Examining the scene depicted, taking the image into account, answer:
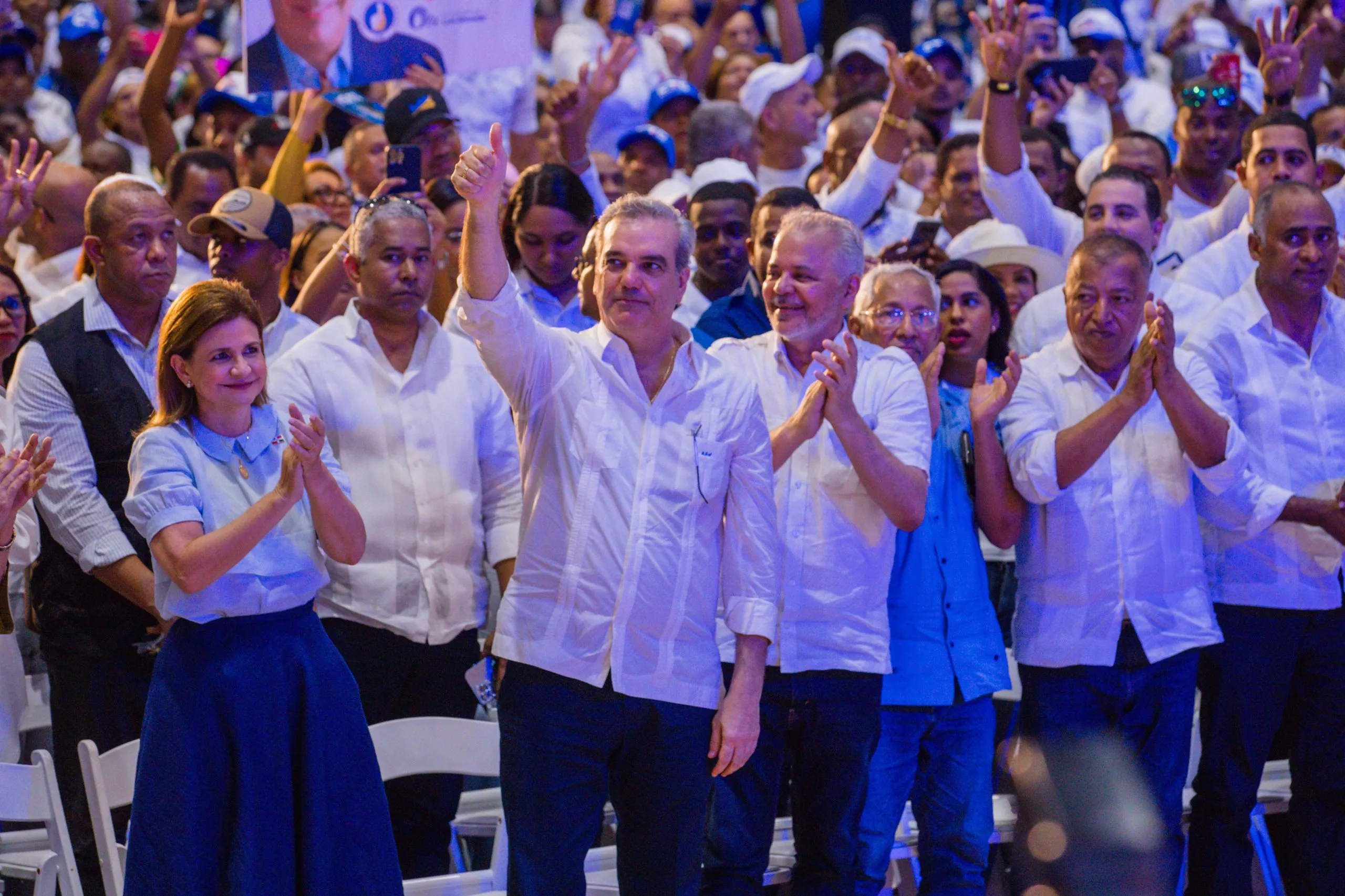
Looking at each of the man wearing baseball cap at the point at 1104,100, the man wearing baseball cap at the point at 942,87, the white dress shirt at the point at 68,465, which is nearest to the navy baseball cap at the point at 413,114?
the white dress shirt at the point at 68,465

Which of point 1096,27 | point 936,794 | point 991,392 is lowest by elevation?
point 936,794

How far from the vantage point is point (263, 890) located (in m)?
3.30

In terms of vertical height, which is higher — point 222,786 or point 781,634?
point 781,634

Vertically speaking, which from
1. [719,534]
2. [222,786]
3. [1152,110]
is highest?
[1152,110]

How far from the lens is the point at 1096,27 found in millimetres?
9070

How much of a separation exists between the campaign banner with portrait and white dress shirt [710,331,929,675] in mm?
2278

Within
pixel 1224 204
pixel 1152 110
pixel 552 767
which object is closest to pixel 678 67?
pixel 1152 110

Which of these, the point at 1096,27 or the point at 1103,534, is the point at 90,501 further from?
the point at 1096,27

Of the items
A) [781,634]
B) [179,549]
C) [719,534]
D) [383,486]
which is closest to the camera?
[179,549]

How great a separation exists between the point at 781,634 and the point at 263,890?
1.37 meters

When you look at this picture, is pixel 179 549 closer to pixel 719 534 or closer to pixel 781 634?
pixel 719 534

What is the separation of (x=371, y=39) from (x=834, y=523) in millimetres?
2874

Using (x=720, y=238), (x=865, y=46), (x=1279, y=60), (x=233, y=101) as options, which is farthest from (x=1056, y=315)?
(x=233, y=101)

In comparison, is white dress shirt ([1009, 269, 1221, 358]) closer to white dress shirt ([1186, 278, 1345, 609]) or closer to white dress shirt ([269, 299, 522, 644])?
white dress shirt ([1186, 278, 1345, 609])
